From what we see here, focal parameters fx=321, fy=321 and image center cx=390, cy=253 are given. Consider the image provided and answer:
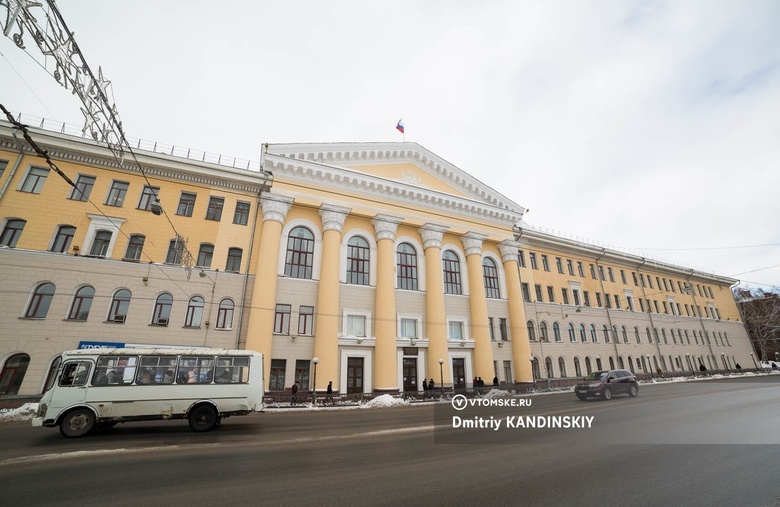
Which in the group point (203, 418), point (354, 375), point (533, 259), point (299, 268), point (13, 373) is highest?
point (533, 259)

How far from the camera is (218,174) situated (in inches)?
824

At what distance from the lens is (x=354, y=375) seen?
20328 mm

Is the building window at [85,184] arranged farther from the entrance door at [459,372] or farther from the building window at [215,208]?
the entrance door at [459,372]

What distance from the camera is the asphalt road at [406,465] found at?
4820mm

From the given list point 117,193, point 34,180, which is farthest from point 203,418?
point 34,180

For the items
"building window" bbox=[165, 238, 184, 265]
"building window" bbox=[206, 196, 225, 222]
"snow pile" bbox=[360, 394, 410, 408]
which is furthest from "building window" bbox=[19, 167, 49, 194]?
"snow pile" bbox=[360, 394, 410, 408]

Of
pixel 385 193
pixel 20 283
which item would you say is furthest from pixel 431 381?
pixel 20 283

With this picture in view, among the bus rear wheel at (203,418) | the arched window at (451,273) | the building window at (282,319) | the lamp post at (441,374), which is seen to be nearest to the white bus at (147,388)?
the bus rear wheel at (203,418)

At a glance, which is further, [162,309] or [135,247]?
[135,247]

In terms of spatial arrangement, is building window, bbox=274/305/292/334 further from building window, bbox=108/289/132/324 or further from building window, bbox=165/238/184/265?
→ building window, bbox=108/289/132/324

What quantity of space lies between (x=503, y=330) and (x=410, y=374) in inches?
377

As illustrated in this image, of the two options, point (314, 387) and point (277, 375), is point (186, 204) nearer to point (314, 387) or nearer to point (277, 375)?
point (277, 375)

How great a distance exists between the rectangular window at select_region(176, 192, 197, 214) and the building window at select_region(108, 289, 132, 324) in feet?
17.8

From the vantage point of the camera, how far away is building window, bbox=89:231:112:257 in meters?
17.9
